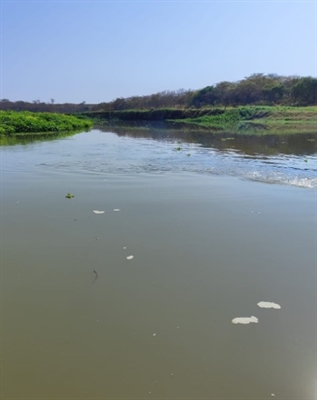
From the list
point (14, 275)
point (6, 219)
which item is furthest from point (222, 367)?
point (6, 219)

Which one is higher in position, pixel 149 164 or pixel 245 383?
pixel 149 164

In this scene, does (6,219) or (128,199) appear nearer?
(6,219)

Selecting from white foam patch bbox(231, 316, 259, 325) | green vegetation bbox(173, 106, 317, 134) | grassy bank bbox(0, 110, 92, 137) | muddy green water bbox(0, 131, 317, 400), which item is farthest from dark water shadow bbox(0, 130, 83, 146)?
→ white foam patch bbox(231, 316, 259, 325)

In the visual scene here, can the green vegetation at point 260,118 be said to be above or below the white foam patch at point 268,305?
above

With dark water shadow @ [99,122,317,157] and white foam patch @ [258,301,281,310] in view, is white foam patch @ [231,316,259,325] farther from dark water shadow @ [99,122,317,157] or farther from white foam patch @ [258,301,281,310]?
dark water shadow @ [99,122,317,157]

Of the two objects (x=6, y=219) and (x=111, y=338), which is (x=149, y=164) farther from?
(x=111, y=338)

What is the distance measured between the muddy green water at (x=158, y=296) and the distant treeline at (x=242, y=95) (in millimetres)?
48405

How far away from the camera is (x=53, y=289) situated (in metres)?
3.47

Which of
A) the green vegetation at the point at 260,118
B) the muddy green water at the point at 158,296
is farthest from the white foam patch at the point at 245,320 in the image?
the green vegetation at the point at 260,118

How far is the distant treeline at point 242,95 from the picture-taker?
165 ft

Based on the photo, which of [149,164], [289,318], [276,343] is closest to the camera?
[276,343]

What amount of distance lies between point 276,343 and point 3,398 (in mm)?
1801

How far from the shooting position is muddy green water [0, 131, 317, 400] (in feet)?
7.89

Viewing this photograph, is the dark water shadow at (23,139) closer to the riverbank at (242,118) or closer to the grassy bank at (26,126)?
the grassy bank at (26,126)
